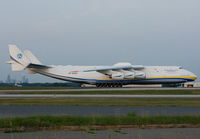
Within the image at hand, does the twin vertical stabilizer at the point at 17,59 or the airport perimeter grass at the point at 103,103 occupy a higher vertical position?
the twin vertical stabilizer at the point at 17,59

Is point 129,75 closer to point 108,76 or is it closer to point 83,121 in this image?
point 108,76

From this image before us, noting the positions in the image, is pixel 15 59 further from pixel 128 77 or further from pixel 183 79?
pixel 183 79

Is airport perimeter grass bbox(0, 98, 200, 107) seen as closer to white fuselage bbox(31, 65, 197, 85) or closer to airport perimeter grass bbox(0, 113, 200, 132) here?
airport perimeter grass bbox(0, 113, 200, 132)

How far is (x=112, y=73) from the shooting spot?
54312mm

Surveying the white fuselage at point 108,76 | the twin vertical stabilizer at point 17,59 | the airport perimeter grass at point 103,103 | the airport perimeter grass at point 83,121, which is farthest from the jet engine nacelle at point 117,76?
the airport perimeter grass at point 83,121

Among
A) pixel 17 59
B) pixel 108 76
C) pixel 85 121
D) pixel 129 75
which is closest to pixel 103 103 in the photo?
pixel 85 121

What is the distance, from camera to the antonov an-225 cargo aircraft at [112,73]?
2112 inches

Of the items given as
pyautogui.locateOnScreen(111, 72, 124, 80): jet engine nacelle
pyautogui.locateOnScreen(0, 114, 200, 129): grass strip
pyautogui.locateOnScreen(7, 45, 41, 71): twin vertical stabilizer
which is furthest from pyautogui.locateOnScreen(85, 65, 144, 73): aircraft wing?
pyautogui.locateOnScreen(0, 114, 200, 129): grass strip

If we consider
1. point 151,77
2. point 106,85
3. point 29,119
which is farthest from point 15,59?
point 29,119

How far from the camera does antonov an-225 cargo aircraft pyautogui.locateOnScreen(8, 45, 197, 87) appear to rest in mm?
53656

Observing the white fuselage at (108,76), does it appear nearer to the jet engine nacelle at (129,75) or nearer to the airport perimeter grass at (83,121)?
the jet engine nacelle at (129,75)

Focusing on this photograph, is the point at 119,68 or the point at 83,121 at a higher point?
the point at 119,68

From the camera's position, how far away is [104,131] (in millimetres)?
11391

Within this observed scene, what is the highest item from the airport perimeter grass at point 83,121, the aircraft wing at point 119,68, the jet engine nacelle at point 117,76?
the aircraft wing at point 119,68
